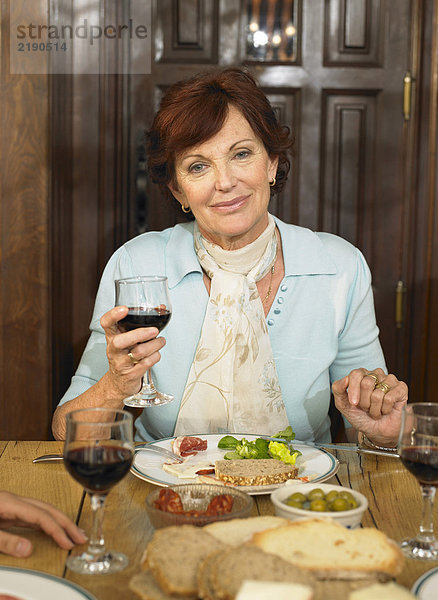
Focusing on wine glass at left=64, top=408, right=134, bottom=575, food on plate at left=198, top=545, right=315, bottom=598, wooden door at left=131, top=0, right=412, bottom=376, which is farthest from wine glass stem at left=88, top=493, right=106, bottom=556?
wooden door at left=131, top=0, right=412, bottom=376

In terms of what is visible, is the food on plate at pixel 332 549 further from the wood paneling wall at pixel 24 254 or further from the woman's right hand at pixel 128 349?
the wood paneling wall at pixel 24 254

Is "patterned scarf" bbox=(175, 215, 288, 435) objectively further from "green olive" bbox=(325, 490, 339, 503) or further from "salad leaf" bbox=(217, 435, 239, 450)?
"green olive" bbox=(325, 490, 339, 503)

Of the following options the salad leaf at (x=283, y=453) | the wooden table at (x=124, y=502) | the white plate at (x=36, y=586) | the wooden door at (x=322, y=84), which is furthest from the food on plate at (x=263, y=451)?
the wooden door at (x=322, y=84)

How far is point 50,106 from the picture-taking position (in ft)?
8.69

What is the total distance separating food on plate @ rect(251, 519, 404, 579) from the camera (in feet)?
2.99

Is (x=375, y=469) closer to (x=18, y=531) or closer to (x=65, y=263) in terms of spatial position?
(x=18, y=531)

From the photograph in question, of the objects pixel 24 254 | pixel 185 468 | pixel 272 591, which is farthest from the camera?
pixel 24 254

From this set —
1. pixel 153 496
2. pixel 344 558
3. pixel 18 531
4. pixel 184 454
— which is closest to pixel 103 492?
pixel 153 496

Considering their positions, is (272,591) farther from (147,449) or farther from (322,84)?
(322,84)

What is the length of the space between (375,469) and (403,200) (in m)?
1.75

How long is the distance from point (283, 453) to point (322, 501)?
329mm

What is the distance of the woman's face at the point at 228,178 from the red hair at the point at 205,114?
2 cm

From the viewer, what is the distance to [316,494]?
3.79ft

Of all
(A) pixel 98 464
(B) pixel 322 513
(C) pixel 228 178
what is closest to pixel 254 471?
(B) pixel 322 513
